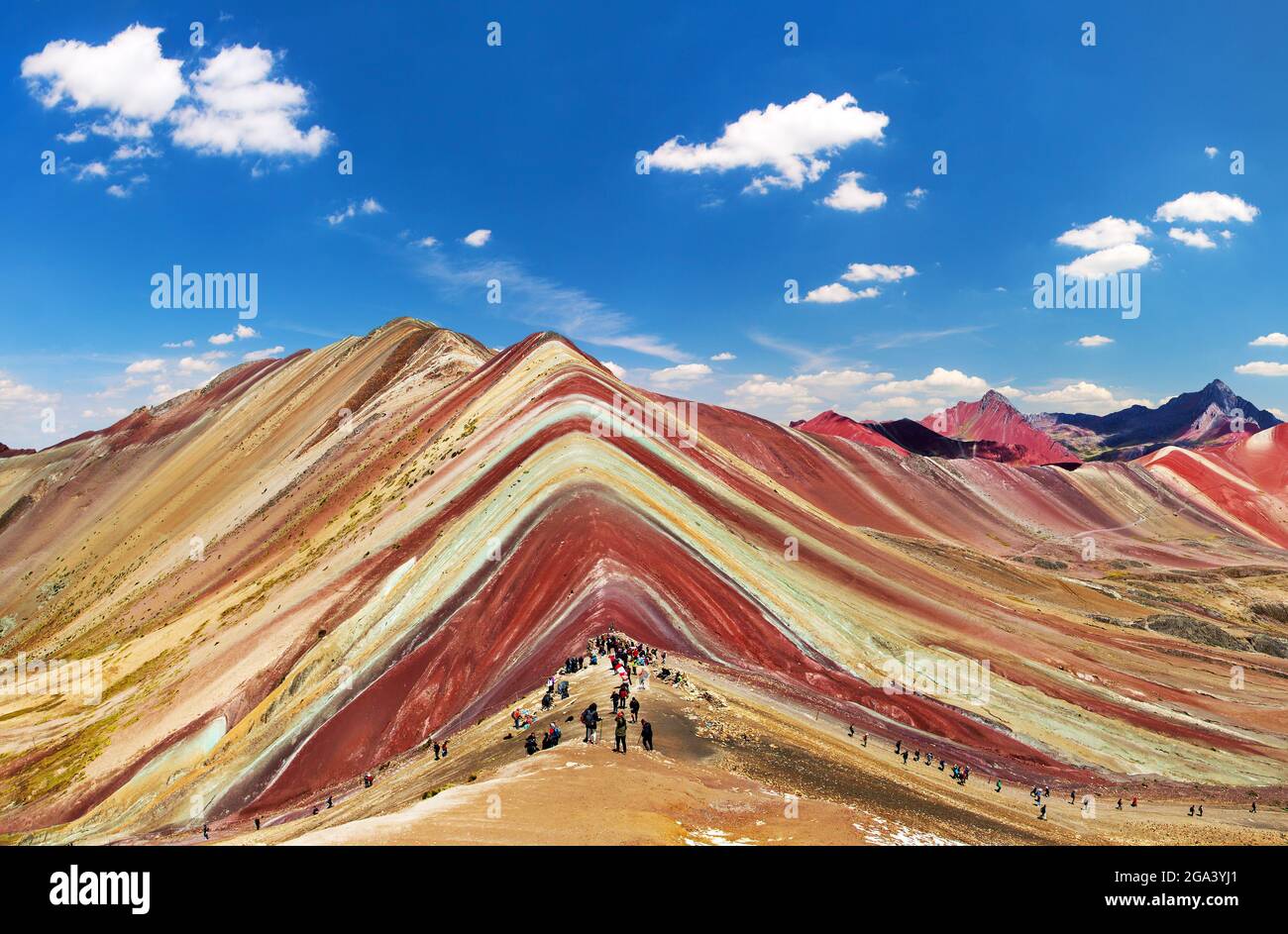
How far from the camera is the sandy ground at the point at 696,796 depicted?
1122cm

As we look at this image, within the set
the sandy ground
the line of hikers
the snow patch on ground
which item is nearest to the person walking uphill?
the sandy ground

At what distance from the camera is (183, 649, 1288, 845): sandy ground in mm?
11219

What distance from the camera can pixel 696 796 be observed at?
1298cm

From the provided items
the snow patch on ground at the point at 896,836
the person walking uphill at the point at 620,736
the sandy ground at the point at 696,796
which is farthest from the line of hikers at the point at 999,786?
the person walking uphill at the point at 620,736

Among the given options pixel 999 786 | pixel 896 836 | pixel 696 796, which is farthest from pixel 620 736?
pixel 999 786

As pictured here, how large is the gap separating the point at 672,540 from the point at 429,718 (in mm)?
14238

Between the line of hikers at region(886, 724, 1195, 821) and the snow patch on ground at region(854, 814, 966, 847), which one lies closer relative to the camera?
A: the snow patch on ground at region(854, 814, 966, 847)

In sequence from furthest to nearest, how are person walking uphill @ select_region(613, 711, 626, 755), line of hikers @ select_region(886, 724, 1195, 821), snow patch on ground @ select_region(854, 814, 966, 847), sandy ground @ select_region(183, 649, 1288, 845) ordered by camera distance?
1. line of hikers @ select_region(886, 724, 1195, 821)
2. person walking uphill @ select_region(613, 711, 626, 755)
3. snow patch on ground @ select_region(854, 814, 966, 847)
4. sandy ground @ select_region(183, 649, 1288, 845)

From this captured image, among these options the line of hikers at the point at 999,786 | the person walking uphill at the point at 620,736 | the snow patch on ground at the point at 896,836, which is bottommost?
the line of hikers at the point at 999,786

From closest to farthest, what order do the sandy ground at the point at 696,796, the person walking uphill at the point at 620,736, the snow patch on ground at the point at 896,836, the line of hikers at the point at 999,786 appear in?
the sandy ground at the point at 696,796, the snow patch on ground at the point at 896,836, the person walking uphill at the point at 620,736, the line of hikers at the point at 999,786

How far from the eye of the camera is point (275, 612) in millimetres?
42344

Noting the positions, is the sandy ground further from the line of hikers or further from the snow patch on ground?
the line of hikers

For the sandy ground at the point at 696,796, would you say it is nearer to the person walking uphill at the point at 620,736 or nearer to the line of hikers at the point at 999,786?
the person walking uphill at the point at 620,736

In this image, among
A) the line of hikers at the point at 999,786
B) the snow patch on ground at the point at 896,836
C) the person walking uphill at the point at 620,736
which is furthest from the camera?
the line of hikers at the point at 999,786
